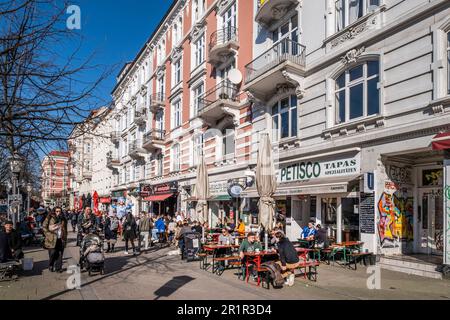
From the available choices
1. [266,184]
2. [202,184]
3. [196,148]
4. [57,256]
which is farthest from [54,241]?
[196,148]

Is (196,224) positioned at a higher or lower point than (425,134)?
lower

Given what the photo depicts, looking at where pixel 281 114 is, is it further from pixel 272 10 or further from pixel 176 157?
pixel 176 157

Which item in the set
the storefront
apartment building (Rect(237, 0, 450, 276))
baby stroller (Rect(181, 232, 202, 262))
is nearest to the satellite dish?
apartment building (Rect(237, 0, 450, 276))

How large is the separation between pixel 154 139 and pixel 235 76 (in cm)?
1378

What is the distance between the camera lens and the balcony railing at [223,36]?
21.5m

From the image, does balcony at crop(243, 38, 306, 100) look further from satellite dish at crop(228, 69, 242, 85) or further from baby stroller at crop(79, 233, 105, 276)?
baby stroller at crop(79, 233, 105, 276)

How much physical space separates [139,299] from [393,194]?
9.16 m

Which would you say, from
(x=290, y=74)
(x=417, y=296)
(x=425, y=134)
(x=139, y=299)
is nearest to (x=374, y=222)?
(x=425, y=134)

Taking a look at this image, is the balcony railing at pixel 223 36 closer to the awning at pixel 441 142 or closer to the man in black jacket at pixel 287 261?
the awning at pixel 441 142

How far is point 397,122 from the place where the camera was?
11.4m

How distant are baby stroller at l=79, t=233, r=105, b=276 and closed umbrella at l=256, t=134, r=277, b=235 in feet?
17.7
